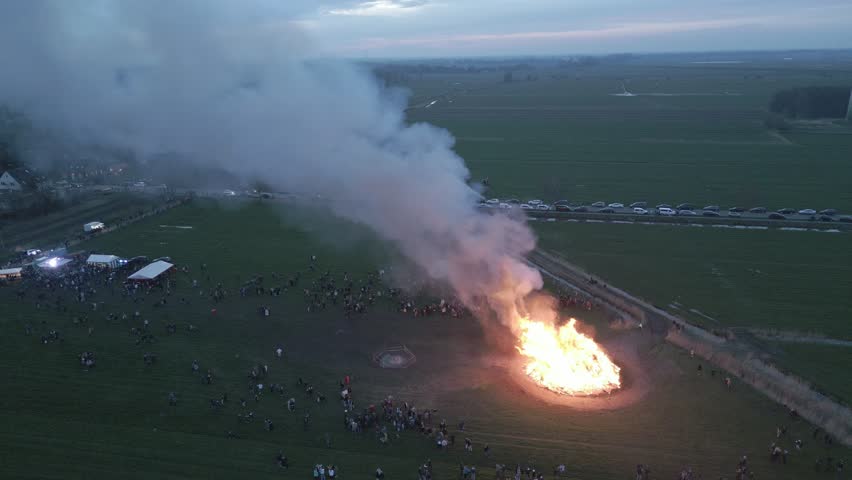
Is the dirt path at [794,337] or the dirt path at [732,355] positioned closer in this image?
the dirt path at [732,355]

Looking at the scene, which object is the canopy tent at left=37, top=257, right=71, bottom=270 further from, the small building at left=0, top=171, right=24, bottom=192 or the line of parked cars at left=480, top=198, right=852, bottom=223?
the line of parked cars at left=480, top=198, right=852, bottom=223

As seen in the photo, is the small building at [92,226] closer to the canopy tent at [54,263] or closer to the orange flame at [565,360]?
the canopy tent at [54,263]

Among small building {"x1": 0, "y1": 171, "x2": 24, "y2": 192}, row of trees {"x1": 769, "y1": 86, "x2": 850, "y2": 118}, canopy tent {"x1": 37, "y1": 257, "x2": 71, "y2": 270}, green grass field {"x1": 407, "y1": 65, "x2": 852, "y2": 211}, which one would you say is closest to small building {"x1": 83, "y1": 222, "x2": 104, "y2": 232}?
canopy tent {"x1": 37, "y1": 257, "x2": 71, "y2": 270}

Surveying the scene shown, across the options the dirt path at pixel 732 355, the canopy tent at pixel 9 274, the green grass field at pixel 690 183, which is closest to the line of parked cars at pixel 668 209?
the green grass field at pixel 690 183

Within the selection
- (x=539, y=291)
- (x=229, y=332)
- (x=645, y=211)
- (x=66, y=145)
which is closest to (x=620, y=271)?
(x=539, y=291)

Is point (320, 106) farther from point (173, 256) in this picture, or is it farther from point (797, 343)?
point (797, 343)

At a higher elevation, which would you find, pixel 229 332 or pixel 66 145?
pixel 66 145

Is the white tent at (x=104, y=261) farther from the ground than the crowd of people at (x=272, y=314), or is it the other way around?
the white tent at (x=104, y=261)
